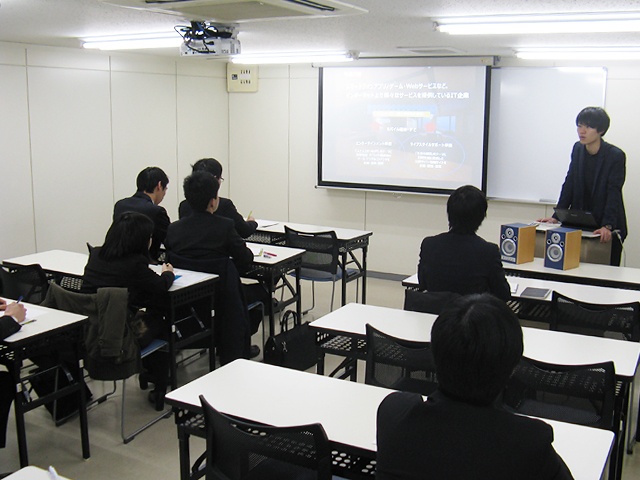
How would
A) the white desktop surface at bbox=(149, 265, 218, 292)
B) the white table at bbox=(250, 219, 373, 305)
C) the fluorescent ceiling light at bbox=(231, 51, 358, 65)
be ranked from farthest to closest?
1. the fluorescent ceiling light at bbox=(231, 51, 358, 65)
2. the white table at bbox=(250, 219, 373, 305)
3. the white desktop surface at bbox=(149, 265, 218, 292)

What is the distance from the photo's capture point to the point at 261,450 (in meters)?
2.03

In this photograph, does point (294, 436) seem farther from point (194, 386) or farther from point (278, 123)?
point (278, 123)

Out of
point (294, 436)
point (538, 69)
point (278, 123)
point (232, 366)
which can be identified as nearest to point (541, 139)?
point (538, 69)

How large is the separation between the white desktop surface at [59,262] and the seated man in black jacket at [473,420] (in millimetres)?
3293

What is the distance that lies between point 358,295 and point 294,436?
15.7 feet

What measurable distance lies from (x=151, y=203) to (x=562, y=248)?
2.93 metres

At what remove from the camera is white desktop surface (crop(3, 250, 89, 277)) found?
174 inches

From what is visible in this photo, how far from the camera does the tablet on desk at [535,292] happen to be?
152 inches

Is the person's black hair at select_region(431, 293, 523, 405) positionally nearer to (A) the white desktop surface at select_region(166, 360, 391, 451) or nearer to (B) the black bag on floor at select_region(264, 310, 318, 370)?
(A) the white desktop surface at select_region(166, 360, 391, 451)

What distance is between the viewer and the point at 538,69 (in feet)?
21.3

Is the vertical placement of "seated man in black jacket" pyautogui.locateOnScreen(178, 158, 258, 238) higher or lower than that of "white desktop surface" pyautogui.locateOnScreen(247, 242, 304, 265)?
higher

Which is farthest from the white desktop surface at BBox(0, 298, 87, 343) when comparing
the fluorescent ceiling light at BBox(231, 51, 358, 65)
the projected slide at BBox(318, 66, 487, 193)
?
the projected slide at BBox(318, 66, 487, 193)

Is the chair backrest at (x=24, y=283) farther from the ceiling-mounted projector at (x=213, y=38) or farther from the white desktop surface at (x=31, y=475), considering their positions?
the white desktop surface at (x=31, y=475)

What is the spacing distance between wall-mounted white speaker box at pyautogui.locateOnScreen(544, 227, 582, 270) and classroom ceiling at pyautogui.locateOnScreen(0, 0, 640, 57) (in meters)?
1.42
